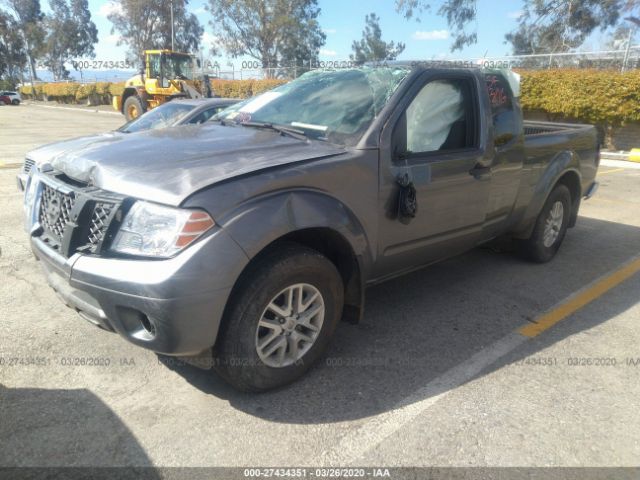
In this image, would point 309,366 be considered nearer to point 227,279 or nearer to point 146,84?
point 227,279

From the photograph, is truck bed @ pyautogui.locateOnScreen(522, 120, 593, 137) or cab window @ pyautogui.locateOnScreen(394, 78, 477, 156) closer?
cab window @ pyautogui.locateOnScreen(394, 78, 477, 156)

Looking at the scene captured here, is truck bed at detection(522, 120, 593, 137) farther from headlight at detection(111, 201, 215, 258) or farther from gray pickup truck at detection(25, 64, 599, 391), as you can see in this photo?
headlight at detection(111, 201, 215, 258)

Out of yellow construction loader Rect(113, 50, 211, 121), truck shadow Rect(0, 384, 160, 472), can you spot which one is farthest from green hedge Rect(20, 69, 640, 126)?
truck shadow Rect(0, 384, 160, 472)

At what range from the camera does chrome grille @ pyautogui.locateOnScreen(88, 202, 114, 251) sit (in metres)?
2.38

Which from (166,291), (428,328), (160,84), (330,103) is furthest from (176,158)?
(160,84)

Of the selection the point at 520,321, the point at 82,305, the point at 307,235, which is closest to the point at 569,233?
the point at 520,321

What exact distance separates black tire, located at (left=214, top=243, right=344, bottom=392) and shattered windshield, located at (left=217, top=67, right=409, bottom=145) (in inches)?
32.3

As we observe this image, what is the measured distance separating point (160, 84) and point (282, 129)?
17.6 meters

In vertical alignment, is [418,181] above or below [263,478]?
above

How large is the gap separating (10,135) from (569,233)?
58.0 ft

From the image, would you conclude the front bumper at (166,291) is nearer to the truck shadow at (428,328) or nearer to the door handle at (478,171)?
the truck shadow at (428,328)

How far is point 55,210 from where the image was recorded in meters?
2.71

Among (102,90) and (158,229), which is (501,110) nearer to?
(158,229)

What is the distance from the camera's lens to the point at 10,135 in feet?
55.2
